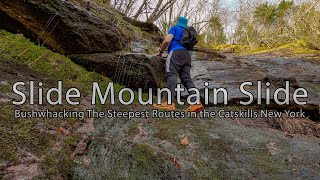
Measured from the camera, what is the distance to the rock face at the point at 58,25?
4.50m

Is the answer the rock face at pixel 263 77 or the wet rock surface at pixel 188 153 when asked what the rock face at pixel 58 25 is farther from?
the wet rock surface at pixel 188 153

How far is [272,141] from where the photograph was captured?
3266 millimetres

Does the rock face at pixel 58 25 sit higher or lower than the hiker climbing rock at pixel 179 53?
higher

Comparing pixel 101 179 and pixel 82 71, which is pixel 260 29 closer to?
pixel 82 71

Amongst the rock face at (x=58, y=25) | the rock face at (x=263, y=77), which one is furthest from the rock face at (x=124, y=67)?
the rock face at (x=263, y=77)

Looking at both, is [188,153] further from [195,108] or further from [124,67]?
[124,67]

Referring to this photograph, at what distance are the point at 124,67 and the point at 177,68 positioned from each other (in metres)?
1.08

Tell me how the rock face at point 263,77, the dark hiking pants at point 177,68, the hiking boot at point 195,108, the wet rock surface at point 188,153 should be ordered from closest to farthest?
the wet rock surface at point 188,153
the hiking boot at point 195,108
the dark hiking pants at point 177,68
the rock face at point 263,77

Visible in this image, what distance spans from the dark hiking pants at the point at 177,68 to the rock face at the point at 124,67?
27.5 inches

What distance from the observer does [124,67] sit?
5.07 metres

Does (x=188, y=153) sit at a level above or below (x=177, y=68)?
below

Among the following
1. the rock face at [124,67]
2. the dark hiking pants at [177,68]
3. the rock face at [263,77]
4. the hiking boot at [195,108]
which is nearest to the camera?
the hiking boot at [195,108]

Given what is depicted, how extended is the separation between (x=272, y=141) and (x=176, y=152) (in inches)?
51.3

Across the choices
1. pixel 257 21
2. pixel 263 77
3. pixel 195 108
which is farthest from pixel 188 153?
pixel 257 21
